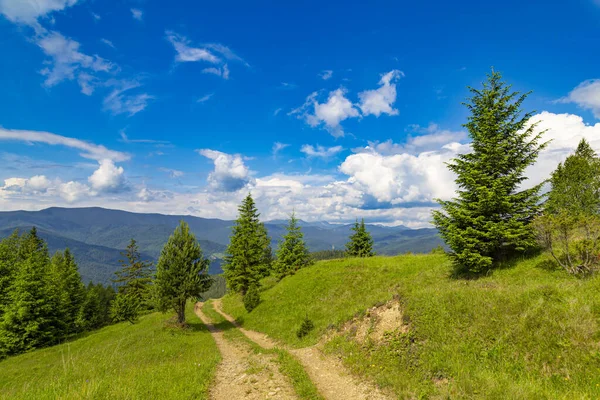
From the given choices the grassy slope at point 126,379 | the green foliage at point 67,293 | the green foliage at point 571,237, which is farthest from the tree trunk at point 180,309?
the green foliage at point 571,237

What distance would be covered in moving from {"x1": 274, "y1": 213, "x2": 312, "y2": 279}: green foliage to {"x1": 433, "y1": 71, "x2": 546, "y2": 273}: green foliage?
22.3m

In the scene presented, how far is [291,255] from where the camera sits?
3784 centimetres

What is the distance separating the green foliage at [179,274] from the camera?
932 inches

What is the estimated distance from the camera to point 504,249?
58.5 ft

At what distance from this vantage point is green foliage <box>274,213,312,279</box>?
37.4 metres

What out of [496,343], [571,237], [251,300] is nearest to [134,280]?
[251,300]

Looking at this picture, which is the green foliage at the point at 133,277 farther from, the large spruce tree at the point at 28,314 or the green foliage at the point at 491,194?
the green foliage at the point at 491,194

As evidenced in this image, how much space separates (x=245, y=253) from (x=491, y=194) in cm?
2637

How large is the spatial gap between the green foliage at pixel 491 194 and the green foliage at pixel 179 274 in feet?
68.1

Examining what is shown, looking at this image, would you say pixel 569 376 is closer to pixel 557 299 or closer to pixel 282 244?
pixel 557 299

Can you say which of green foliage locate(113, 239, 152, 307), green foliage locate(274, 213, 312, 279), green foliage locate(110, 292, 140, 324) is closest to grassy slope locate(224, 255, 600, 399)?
green foliage locate(274, 213, 312, 279)

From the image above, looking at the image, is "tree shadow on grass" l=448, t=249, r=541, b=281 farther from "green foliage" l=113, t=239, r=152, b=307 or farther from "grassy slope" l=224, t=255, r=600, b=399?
"green foliage" l=113, t=239, r=152, b=307

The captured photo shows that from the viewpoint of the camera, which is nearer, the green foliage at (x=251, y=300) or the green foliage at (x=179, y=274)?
the green foliage at (x=179, y=274)

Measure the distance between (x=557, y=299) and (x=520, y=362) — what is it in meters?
3.26
